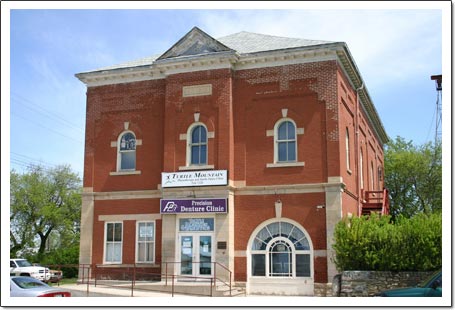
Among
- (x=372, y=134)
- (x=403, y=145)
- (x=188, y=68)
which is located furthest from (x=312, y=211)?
(x=403, y=145)

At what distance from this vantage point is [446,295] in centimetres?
1424

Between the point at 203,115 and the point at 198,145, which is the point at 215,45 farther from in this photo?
the point at 198,145

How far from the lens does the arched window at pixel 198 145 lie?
84.8ft

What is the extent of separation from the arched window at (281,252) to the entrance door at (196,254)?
1951 mm

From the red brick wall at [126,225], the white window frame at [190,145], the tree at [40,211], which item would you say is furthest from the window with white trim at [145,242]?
the tree at [40,211]

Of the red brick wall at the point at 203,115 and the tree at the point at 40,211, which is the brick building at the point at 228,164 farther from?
the tree at the point at 40,211

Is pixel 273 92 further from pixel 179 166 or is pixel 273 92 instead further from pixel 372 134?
pixel 372 134

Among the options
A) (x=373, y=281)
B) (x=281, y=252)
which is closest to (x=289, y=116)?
(x=281, y=252)

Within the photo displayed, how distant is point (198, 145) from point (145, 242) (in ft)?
16.9

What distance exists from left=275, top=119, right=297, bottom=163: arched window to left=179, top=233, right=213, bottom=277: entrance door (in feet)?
15.6

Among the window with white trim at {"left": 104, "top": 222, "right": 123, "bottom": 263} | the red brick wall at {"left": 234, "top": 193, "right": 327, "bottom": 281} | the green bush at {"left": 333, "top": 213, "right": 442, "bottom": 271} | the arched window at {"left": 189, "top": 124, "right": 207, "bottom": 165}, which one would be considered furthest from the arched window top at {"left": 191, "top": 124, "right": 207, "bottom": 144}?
the green bush at {"left": 333, "top": 213, "right": 442, "bottom": 271}

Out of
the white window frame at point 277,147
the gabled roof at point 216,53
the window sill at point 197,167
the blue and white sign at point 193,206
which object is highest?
the gabled roof at point 216,53

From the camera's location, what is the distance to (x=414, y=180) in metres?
49.2

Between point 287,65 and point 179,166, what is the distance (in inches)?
260
